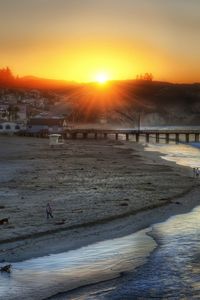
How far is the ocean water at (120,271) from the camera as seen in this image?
1175 cm

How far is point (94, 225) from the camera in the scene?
18.5 m

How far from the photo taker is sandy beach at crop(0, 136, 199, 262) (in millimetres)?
16172

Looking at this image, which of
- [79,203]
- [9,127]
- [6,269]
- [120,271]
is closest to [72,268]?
[120,271]

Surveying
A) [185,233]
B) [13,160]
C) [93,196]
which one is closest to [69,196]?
[93,196]

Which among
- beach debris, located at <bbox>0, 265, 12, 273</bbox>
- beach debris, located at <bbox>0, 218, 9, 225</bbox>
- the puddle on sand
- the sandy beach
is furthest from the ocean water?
beach debris, located at <bbox>0, 218, 9, 225</bbox>

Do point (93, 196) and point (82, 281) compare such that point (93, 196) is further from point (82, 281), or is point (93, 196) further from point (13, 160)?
point (13, 160)

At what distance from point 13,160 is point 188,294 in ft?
118

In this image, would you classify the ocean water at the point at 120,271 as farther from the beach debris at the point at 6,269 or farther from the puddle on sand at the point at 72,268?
the beach debris at the point at 6,269

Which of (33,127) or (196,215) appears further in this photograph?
(33,127)

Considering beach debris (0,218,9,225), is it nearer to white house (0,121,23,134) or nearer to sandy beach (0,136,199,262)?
sandy beach (0,136,199,262)

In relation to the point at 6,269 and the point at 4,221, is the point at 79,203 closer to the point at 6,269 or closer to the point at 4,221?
the point at 4,221

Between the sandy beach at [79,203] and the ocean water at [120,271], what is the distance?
835mm

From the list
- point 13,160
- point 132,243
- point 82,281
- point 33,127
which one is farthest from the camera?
point 33,127

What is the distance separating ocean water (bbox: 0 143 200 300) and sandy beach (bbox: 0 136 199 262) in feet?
2.74
